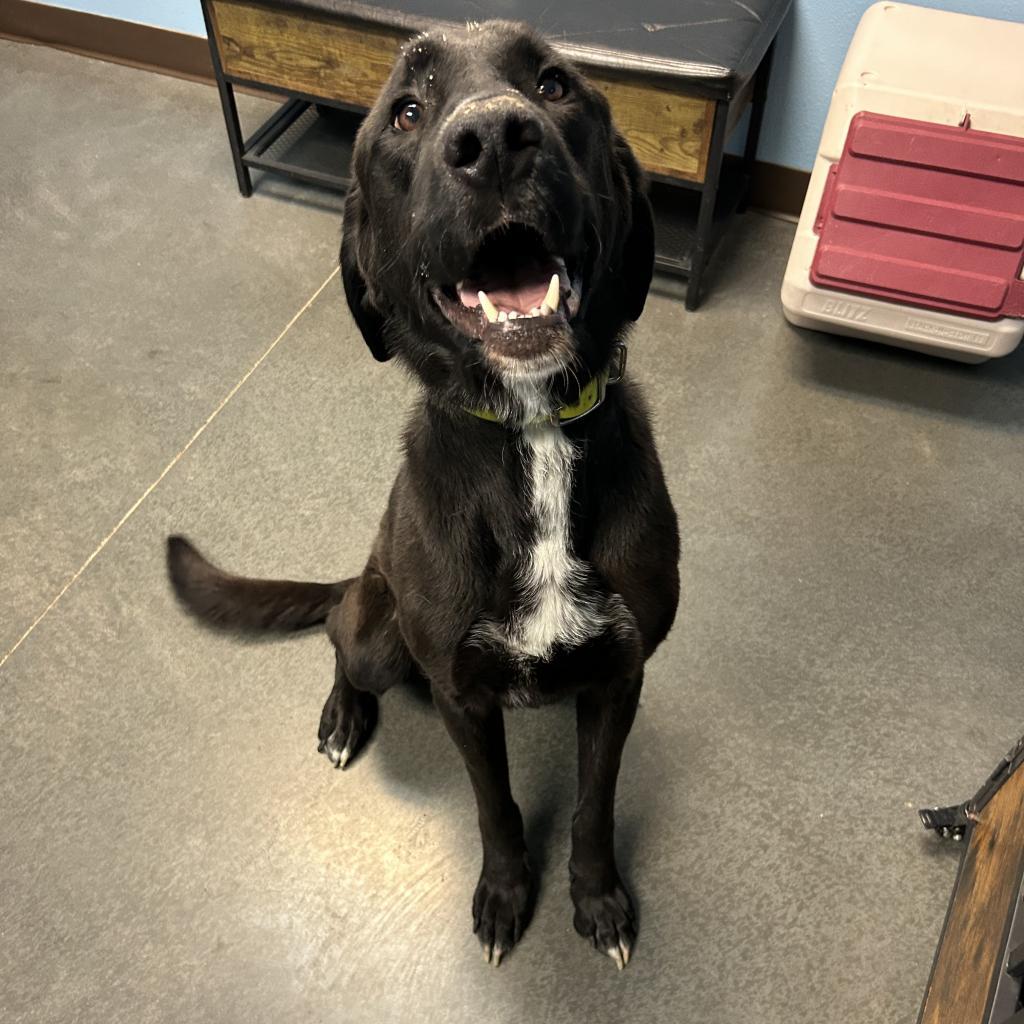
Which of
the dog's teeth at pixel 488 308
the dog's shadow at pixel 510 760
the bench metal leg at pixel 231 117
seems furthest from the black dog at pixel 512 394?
the bench metal leg at pixel 231 117

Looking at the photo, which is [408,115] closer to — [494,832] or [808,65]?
[494,832]

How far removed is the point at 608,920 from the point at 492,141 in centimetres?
105

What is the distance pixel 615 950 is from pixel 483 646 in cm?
54

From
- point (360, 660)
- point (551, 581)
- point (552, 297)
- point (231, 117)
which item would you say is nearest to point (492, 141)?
point (552, 297)

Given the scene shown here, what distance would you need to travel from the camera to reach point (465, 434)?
1146 millimetres

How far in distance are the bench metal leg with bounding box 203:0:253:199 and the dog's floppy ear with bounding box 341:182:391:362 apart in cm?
154

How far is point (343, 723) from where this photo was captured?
1623 millimetres

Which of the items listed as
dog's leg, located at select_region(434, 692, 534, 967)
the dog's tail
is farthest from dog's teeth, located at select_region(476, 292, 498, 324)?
the dog's tail

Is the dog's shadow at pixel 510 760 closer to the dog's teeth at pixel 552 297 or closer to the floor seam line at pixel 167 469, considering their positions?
the floor seam line at pixel 167 469

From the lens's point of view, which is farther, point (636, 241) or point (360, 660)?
point (360, 660)

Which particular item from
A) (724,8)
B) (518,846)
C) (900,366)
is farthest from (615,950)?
(724,8)

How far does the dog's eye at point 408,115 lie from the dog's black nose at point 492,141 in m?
0.14

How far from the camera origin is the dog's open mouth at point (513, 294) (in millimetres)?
984

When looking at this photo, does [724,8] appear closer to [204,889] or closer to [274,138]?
[274,138]
